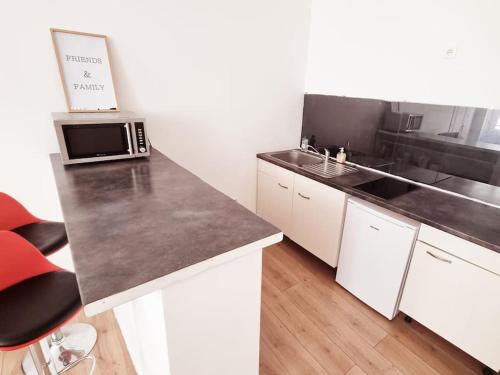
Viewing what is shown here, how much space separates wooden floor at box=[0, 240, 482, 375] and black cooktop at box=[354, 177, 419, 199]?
886 millimetres

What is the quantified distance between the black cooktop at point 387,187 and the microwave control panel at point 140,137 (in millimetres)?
1540

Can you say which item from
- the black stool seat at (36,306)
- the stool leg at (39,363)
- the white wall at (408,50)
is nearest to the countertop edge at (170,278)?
the black stool seat at (36,306)

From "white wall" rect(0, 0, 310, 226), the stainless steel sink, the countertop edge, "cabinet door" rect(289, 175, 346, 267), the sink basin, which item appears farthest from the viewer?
the sink basin

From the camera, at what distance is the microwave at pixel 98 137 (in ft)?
5.32

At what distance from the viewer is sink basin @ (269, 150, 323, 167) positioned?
2.82 meters

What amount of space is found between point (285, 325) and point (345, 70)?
88.8 inches

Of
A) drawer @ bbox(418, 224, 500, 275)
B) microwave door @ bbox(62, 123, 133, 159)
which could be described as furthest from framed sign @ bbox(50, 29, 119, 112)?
drawer @ bbox(418, 224, 500, 275)

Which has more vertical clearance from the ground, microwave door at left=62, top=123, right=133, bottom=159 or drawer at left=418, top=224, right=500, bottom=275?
microwave door at left=62, top=123, right=133, bottom=159

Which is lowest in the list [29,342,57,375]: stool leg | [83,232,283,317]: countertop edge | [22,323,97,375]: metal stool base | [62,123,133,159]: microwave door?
[22,323,97,375]: metal stool base

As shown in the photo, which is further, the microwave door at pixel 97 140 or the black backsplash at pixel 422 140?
the black backsplash at pixel 422 140

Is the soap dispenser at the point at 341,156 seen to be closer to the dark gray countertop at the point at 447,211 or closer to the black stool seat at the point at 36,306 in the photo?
the dark gray countertop at the point at 447,211

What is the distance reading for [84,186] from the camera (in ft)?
4.67

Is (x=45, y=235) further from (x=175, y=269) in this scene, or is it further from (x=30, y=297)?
(x=175, y=269)

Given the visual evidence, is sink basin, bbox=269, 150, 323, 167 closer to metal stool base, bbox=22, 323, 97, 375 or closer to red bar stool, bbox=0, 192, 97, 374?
red bar stool, bbox=0, 192, 97, 374
